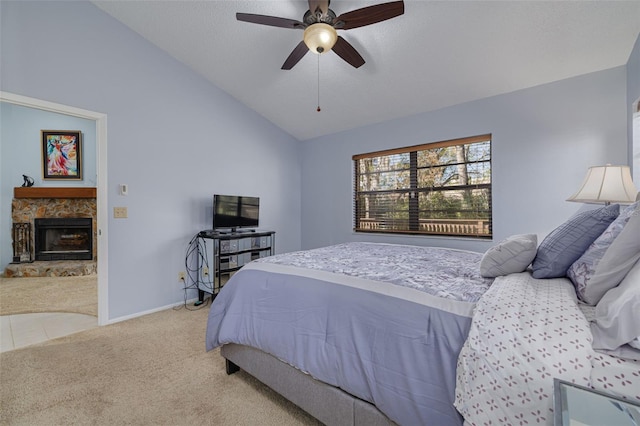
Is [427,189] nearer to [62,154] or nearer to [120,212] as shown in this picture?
[120,212]

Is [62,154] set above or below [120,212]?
above

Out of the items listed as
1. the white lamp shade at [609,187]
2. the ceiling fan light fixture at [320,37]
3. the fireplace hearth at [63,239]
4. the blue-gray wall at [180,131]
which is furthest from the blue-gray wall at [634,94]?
the fireplace hearth at [63,239]

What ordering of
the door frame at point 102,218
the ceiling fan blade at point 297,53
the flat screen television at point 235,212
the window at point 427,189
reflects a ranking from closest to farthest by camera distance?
the ceiling fan blade at point 297,53 < the door frame at point 102,218 < the window at point 427,189 < the flat screen television at point 235,212

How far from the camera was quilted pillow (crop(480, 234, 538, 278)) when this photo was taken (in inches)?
52.2

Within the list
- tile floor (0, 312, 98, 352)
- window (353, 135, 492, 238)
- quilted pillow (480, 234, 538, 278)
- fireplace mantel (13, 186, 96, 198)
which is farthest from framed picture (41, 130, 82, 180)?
quilted pillow (480, 234, 538, 278)

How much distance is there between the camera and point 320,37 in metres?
2.01

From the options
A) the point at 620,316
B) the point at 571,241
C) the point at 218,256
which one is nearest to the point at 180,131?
the point at 218,256

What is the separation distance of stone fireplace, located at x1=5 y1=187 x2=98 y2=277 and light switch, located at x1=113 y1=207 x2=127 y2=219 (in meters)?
2.71

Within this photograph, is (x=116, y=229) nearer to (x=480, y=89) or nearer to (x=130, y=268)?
(x=130, y=268)

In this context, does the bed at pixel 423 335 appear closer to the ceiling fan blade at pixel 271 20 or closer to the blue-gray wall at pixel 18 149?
the ceiling fan blade at pixel 271 20

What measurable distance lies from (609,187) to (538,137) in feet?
3.34

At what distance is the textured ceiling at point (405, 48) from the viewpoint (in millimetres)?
2152

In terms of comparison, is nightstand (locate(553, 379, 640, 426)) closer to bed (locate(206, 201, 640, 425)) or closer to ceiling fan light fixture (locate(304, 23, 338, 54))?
bed (locate(206, 201, 640, 425))

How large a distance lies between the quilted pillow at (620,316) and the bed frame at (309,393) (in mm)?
769
